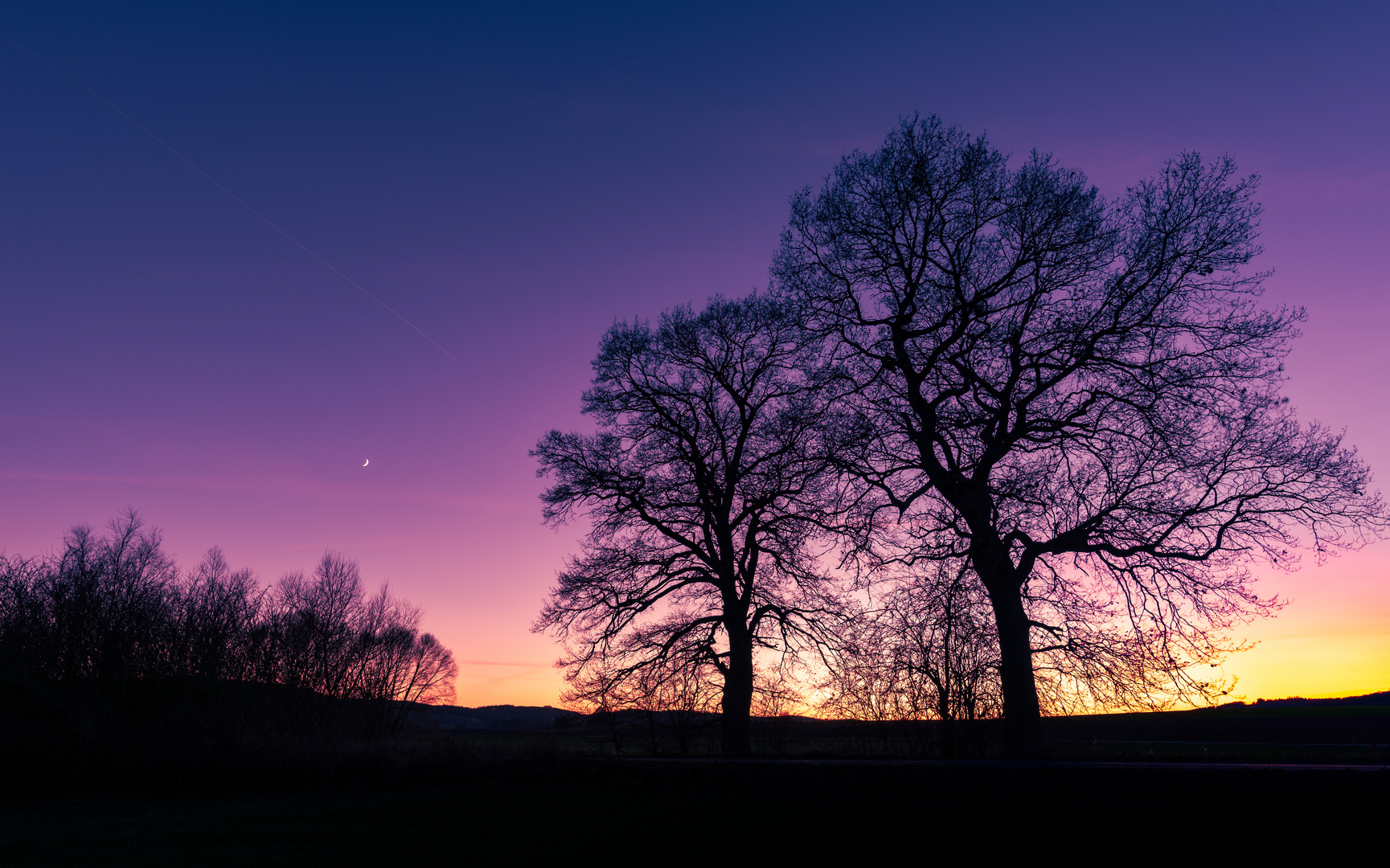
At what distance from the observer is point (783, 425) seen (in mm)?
21766

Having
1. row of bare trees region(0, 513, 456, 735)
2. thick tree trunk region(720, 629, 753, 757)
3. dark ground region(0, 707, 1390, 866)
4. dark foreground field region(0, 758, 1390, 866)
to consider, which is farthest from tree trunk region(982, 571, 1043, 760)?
row of bare trees region(0, 513, 456, 735)

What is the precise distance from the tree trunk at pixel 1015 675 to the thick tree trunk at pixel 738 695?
7.56 meters

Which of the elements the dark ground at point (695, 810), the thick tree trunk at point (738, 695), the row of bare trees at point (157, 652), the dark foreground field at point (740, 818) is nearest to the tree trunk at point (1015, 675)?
the dark ground at point (695, 810)

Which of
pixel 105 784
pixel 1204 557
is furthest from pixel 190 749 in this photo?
pixel 1204 557

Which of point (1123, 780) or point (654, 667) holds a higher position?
point (654, 667)

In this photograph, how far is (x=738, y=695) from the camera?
21062mm

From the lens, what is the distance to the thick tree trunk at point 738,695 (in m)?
20.7

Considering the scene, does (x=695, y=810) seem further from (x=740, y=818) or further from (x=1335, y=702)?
(x=1335, y=702)

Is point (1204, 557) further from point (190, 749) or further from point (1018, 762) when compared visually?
point (190, 749)

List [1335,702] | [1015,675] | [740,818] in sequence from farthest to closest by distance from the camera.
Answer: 1. [1335,702]
2. [1015,675]
3. [740,818]

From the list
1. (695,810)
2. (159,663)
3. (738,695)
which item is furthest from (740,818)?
(159,663)

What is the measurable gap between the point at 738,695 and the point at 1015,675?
8289 mm

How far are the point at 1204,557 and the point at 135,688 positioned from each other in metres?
31.9

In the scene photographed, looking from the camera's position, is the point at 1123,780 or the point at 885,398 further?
the point at 885,398
